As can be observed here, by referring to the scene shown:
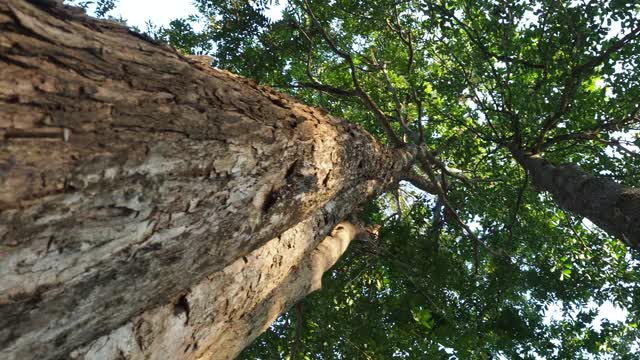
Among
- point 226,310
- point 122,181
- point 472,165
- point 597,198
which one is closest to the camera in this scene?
point 122,181

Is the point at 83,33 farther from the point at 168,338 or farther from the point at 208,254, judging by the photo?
the point at 168,338

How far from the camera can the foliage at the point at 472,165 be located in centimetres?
543

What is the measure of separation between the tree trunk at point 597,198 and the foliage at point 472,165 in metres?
0.92

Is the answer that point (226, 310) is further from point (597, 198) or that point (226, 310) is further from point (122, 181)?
point (597, 198)

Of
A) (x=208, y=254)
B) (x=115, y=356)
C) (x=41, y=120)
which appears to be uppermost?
(x=41, y=120)

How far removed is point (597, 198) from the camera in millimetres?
3949

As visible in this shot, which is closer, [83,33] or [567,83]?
[83,33]

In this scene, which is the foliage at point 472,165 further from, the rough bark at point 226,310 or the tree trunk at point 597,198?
the rough bark at point 226,310

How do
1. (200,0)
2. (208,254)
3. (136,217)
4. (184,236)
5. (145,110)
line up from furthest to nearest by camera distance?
(200,0)
(208,254)
(184,236)
(145,110)
(136,217)

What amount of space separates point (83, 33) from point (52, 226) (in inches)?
30.7

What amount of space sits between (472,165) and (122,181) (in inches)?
325

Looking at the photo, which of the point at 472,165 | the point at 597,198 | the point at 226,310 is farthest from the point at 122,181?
the point at 472,165

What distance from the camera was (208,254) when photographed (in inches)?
74.7

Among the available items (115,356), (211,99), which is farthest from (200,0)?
(115,356)
